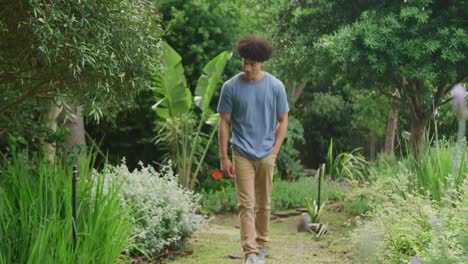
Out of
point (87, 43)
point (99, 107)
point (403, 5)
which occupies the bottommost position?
point (99, 107)

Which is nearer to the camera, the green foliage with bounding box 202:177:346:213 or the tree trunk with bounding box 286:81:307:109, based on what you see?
the green foliage with bounding box 202:177:346:213

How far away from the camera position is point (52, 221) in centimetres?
447

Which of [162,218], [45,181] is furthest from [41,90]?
[162,218]

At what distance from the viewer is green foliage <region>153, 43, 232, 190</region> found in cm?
1098

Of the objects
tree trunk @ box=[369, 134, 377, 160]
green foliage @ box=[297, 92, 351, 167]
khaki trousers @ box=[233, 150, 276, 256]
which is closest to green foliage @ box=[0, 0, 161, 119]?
khaki trousers @ box=[233, 150, 276, 256]

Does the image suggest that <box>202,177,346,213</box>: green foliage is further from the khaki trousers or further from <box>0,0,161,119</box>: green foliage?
<box>0,0,161,119</box>: green foliage

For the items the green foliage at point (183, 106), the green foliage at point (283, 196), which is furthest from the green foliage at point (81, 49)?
the green foliage at point (283, 196)

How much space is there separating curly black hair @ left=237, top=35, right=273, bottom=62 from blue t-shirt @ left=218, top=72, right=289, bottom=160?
0.77ft

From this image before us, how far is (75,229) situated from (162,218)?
2.56 m

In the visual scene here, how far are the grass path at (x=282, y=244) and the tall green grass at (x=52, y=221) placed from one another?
165cm

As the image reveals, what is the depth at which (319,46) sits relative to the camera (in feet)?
30.5

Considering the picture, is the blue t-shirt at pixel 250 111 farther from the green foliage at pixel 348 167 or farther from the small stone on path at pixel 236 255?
the green foliage at pixel 348 167

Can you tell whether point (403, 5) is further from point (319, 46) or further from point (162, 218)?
point (162, 218)

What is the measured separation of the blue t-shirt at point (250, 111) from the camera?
5.98 metres
